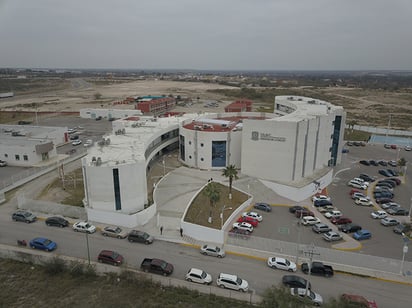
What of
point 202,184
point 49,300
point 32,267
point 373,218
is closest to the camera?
point 49,300

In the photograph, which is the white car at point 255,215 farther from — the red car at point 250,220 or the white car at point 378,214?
the white car at point 378,214

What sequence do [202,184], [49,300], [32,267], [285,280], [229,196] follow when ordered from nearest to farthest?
[49,300]
[285,280]
[32,267]
[229,196]
[202,184]

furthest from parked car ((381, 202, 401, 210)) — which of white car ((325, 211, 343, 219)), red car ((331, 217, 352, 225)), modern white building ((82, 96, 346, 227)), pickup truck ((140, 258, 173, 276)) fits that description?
pickup truck ((140, 258, 173, 276))

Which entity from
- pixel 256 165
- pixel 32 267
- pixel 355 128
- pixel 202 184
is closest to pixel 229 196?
pixel 202 184

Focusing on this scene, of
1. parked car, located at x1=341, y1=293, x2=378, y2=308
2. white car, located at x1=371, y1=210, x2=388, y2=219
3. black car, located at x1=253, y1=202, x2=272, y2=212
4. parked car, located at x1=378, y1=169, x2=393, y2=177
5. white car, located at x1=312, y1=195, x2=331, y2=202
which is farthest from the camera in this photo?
parked car, located at x1=378, y1=169, x2=393, y2=177

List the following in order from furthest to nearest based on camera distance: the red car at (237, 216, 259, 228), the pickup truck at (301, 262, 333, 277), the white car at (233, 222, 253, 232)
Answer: the red car at (237, 216, 259, 228), the white car at (233, 222, 253, 232), the pickup truck at (301, 262, 333, 277)

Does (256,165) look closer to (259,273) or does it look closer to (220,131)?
(220,131)

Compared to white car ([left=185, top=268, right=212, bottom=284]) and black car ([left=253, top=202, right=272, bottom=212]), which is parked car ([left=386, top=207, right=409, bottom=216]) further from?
white car ([left=185, top=268, right=212, bottom=284])
